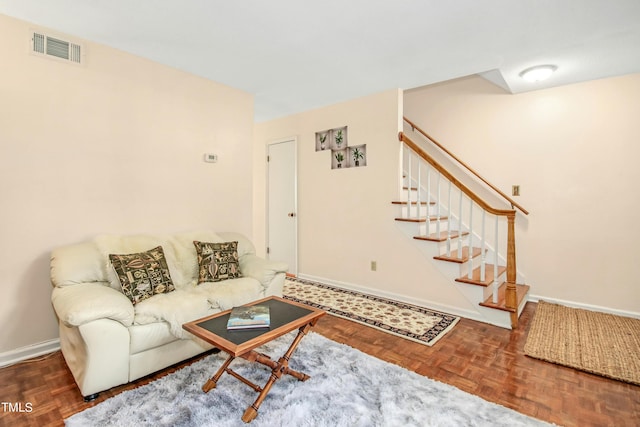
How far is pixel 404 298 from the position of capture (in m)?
3.50

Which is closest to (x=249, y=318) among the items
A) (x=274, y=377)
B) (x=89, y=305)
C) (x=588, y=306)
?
(x=274, y=377)

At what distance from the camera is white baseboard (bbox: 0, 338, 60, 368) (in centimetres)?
218

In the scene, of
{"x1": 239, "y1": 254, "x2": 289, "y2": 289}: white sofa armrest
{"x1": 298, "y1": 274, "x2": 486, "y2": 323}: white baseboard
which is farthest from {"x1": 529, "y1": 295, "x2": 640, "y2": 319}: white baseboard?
{"x1": 239, "y1": 254, "x2": 289, "y2": 289}: white sofa armrest

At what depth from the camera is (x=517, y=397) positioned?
1.81m

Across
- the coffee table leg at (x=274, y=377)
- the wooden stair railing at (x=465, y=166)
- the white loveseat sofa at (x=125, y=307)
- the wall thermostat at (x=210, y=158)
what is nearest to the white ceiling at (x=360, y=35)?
the wall thermostat at (x=210, y=158)

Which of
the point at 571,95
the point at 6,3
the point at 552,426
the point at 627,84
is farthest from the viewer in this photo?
the point at 571,95

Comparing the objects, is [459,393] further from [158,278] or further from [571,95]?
[571,95]

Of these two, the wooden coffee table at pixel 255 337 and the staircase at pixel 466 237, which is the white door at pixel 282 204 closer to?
the staircase at pixel 466 237

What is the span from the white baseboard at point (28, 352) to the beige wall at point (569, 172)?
15.1ft

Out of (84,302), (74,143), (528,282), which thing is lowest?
(528,282)

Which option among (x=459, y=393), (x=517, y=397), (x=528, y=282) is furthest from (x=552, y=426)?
(x=528, y=282)

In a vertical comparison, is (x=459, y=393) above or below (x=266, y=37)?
below

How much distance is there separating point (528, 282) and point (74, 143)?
478cm

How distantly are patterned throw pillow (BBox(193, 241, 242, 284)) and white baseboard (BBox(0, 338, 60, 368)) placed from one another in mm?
1150
